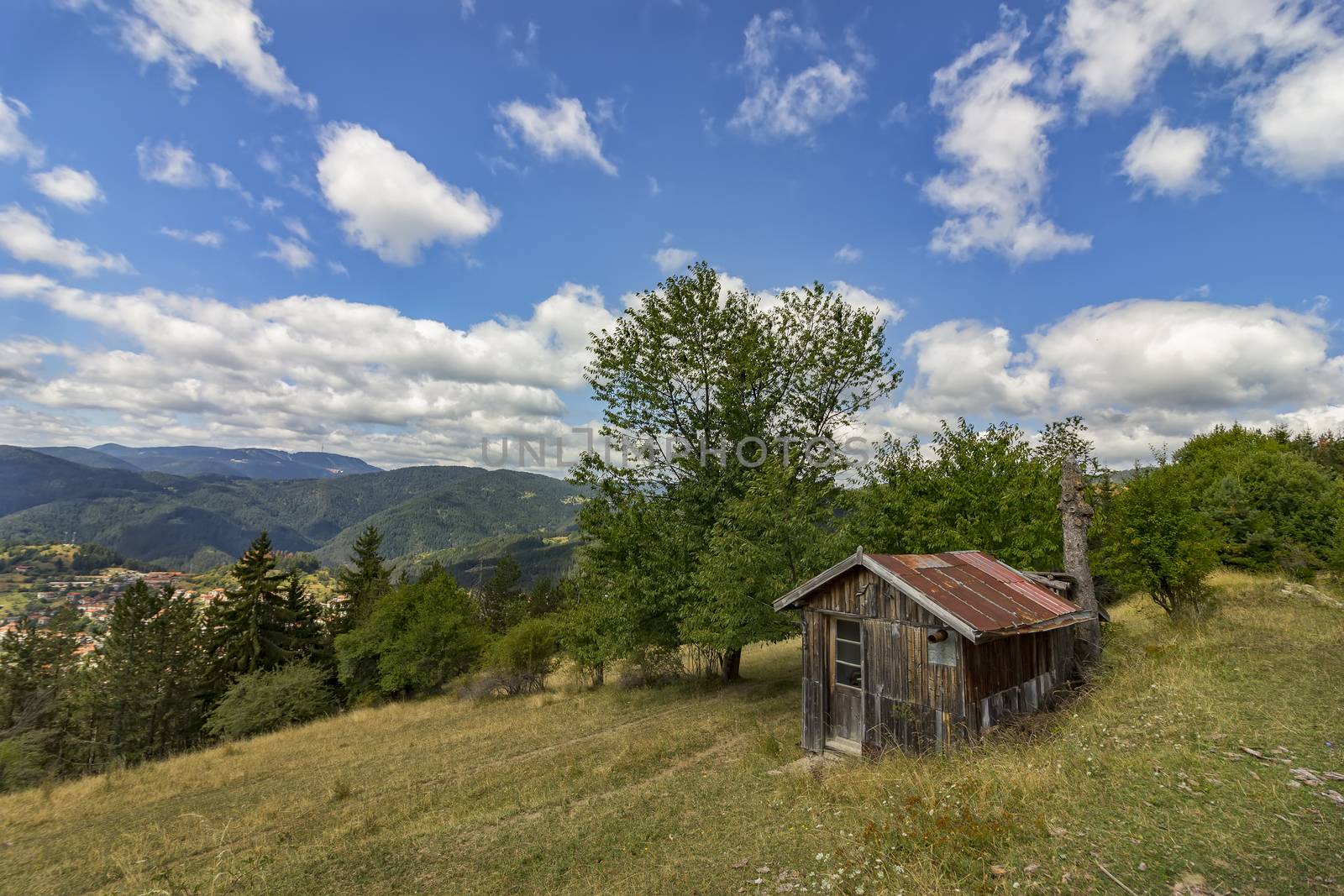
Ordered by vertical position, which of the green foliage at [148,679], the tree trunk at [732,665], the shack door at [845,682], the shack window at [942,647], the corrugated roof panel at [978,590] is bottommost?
the green foliage at [148,679]

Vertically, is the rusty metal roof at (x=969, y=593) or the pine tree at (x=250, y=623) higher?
the rusty metal roof at (x=969, y=593)

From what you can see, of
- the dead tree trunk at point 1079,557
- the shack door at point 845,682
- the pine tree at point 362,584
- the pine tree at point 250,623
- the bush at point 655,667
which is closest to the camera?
the shack door at point 845,682

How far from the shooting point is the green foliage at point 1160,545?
18625mm

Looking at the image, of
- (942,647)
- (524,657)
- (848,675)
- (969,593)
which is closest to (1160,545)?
(969,593)

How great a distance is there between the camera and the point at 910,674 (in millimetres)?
10906

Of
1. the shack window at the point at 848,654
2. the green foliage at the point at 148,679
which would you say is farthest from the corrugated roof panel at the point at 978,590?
the green foliage at the point at 148,679

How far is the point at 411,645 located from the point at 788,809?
3160 cm

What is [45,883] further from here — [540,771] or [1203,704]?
[1203,704]

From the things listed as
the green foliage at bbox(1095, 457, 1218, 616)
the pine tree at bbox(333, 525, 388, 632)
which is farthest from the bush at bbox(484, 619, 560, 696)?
the green foliage at bbox(1095, 457, 1218, 616)

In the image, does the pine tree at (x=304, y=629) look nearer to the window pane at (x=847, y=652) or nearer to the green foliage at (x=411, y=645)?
the green foliage at (x=411, y=645)

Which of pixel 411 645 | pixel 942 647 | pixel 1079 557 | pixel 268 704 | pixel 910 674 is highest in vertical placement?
pixel 1079 557

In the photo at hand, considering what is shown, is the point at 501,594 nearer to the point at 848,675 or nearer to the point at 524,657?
the point at 524,657

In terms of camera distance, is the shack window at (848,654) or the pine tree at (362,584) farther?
the pine tree at (362,584)

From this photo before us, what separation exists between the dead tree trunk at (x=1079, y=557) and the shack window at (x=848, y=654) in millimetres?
6611
